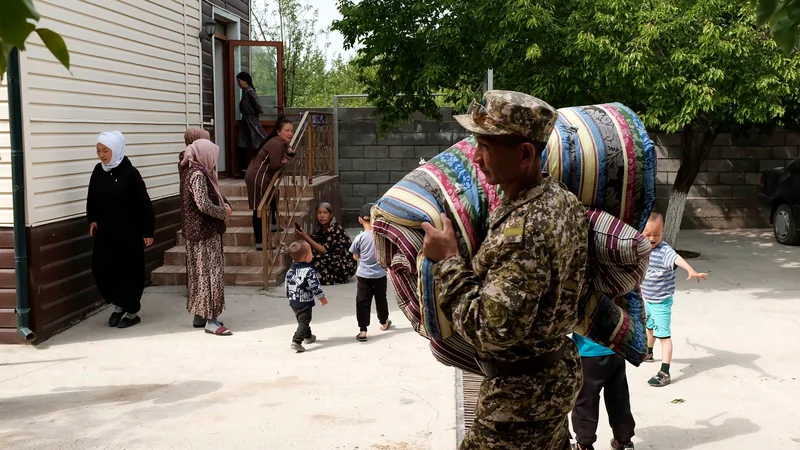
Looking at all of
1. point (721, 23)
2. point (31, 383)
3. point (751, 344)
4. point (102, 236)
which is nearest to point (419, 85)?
point (721, 23)

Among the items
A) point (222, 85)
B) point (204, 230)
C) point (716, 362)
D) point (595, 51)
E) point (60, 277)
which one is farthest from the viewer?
point (222, 85)

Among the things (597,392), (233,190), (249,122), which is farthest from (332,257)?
(597,392)

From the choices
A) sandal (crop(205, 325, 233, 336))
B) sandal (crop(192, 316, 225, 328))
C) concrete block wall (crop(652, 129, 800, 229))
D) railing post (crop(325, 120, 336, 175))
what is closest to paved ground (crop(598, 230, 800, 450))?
Answer: sandal (crop(205, 325, 233, 336))

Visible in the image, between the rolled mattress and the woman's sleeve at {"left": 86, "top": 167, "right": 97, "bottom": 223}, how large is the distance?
5.75 m

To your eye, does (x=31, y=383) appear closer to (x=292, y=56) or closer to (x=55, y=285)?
(x=55, y=285)

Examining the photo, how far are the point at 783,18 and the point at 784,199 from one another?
1214 centimetres

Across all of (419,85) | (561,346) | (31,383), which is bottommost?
(31,383)

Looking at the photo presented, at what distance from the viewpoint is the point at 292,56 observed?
2323 centimetres

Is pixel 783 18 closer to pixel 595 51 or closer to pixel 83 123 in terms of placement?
pixel 595 51

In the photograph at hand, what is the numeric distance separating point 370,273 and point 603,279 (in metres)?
4.69

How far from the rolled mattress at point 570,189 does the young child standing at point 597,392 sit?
4.52 ft

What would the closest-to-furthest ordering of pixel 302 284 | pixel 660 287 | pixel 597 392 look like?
pixel 597 392 → pixel 660 287 → pixel 302 284

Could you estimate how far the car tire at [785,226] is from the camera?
13273 mm

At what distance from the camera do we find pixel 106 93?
9062 mm
